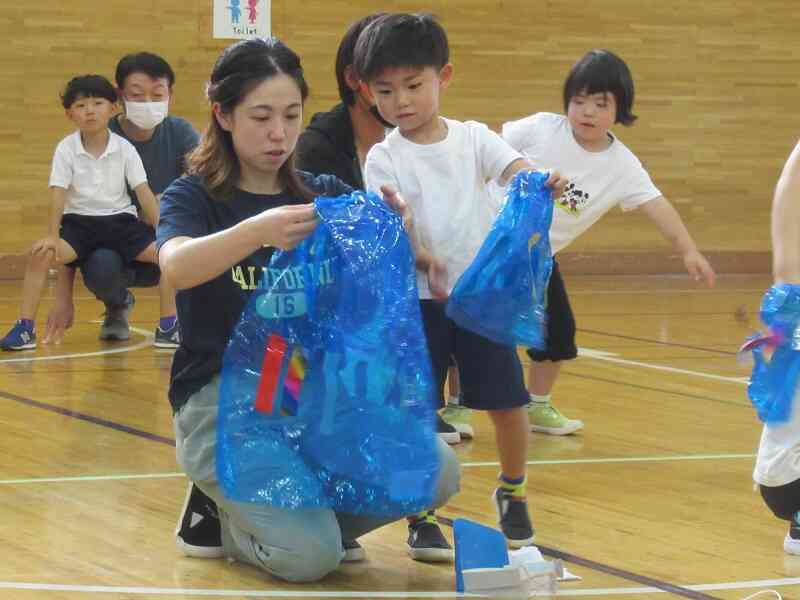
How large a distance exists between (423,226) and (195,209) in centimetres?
51

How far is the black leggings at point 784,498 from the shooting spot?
2871 millimetres

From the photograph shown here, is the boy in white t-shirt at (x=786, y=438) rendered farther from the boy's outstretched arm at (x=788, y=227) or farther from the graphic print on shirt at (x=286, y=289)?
the graphic print on shirt at (x=286, y=289)

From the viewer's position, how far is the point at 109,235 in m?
5.98

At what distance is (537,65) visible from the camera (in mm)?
9062

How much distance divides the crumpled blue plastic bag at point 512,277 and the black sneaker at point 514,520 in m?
0.37

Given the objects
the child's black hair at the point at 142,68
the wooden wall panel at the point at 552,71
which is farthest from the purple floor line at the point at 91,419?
the wooden wall panel at the point at 552,71

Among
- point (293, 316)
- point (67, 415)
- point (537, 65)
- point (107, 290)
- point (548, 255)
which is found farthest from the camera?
point (537, 65)

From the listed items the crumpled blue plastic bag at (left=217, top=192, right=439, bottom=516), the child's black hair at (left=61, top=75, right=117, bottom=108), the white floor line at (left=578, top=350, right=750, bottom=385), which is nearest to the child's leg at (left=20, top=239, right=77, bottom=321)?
the child's black hair at (left=61, top=75, right=117, bottom=108)

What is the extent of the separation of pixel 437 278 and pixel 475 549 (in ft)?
1.90

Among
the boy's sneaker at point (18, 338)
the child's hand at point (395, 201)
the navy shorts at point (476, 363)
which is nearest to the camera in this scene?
the child's hand at point (395, 201)

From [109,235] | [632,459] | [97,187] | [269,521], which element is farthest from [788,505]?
[97,187]

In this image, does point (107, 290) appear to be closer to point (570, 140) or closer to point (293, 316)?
point (570, 140)

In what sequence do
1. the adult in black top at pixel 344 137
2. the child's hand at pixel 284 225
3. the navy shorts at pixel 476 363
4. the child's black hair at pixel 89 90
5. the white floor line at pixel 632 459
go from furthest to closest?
the child's black hair at pixel 89 90 < the white floor line at pixel 632 459 < the adult in black top at pixel 344 137 < the navy shorts at pixel 476 363 < the child's hand at pixel 284 225

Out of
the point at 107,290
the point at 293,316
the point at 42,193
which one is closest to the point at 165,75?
the point at 107,290
